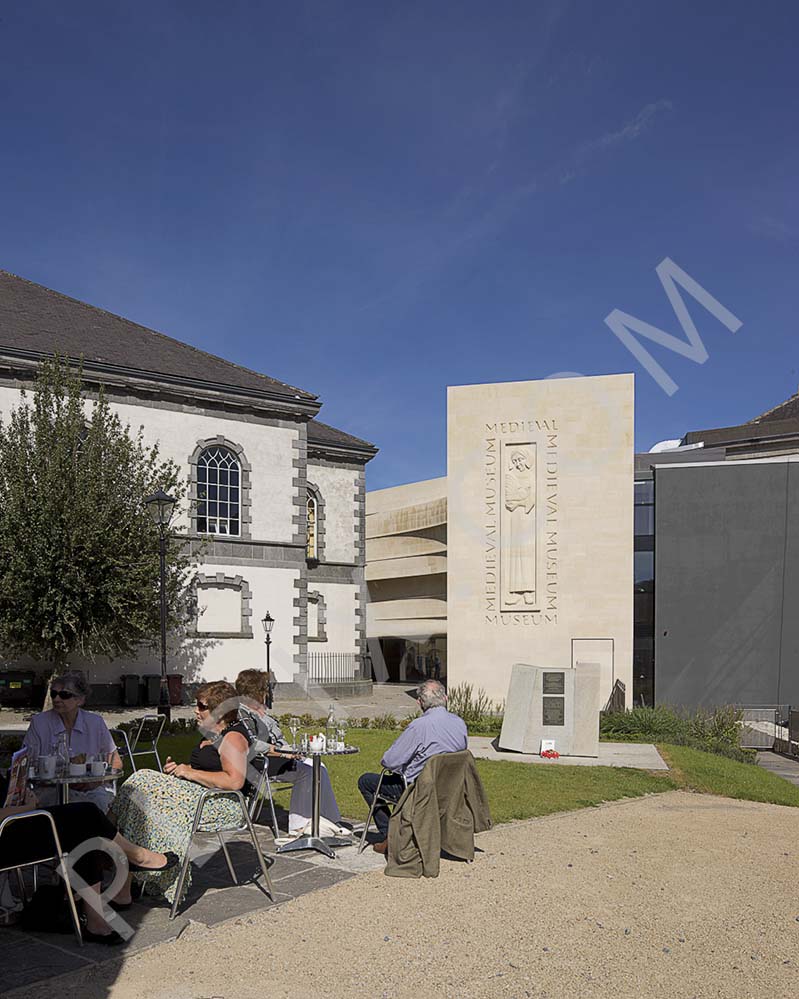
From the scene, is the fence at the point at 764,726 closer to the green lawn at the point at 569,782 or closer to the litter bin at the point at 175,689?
the green lawn at the point at 569,782

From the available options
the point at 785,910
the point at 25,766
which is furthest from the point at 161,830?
the point at 785,910

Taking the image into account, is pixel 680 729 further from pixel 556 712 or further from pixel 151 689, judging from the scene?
pixel 151 689

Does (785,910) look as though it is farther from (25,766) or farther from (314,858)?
(25,766)

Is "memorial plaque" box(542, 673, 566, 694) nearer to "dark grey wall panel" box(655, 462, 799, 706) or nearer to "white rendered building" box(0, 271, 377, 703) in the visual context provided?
"dark grey wall panel" box(655, 462, 799, 706)

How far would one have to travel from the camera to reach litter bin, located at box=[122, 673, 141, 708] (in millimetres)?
26000

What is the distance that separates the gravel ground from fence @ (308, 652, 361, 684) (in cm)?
2567

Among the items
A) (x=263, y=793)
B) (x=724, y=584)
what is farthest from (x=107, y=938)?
(x=724, y=584)

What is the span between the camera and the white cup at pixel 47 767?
6.30 metres

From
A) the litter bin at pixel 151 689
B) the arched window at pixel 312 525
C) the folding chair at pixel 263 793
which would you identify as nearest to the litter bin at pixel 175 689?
the litter bin at pixel 151 689

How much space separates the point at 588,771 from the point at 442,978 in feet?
28.1

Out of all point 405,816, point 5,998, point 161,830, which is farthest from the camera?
point 405,816

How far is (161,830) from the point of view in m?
6.16

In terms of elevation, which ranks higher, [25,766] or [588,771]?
[25,766]

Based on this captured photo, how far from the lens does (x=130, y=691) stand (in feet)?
85.5
